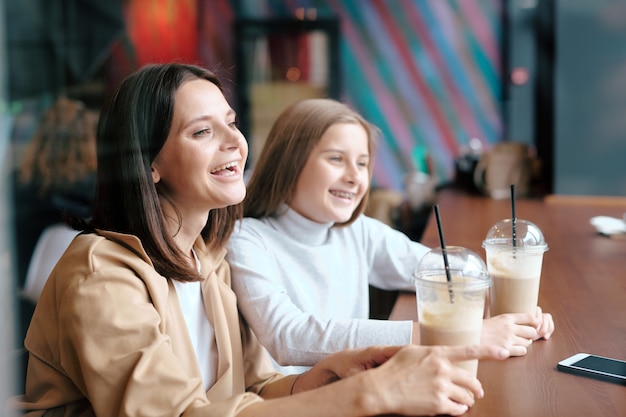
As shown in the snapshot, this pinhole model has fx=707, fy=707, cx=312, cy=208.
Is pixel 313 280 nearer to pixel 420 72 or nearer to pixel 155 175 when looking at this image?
pixel 155 175

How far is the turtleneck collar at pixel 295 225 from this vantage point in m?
1.46

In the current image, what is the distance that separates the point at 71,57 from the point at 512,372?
2.29 m

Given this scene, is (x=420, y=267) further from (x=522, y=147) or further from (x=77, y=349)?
(x=522, y=147)

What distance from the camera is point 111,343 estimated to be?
33.9 inches

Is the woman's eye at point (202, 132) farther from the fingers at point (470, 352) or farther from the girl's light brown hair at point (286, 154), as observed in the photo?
the fingers at point (470, 352)

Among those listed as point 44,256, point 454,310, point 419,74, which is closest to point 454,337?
point 454,310

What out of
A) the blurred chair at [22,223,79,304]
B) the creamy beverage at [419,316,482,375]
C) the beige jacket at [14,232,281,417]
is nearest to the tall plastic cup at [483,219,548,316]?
the creamy beverage at [419,316,482,375]

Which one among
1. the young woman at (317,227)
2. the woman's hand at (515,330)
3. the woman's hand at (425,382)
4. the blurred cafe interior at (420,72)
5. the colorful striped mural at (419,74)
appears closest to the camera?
the woman's hand at (425,382)

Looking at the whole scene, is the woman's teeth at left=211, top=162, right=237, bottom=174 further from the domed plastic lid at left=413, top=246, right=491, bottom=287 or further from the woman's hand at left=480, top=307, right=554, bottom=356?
the woman's hand at left=480, top=307, right=554, bottom=356

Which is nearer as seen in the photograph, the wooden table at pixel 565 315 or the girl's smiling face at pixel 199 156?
the wooden table at pixel 565 315

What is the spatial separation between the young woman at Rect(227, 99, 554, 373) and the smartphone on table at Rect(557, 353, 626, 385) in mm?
471

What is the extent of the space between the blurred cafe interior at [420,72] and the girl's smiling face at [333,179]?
3.55 ft

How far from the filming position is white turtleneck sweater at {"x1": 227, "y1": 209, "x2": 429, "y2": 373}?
116cm

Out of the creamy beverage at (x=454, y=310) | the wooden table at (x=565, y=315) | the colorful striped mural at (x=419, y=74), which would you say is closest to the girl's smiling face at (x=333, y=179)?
the wooden table at (x=565, y=315)
